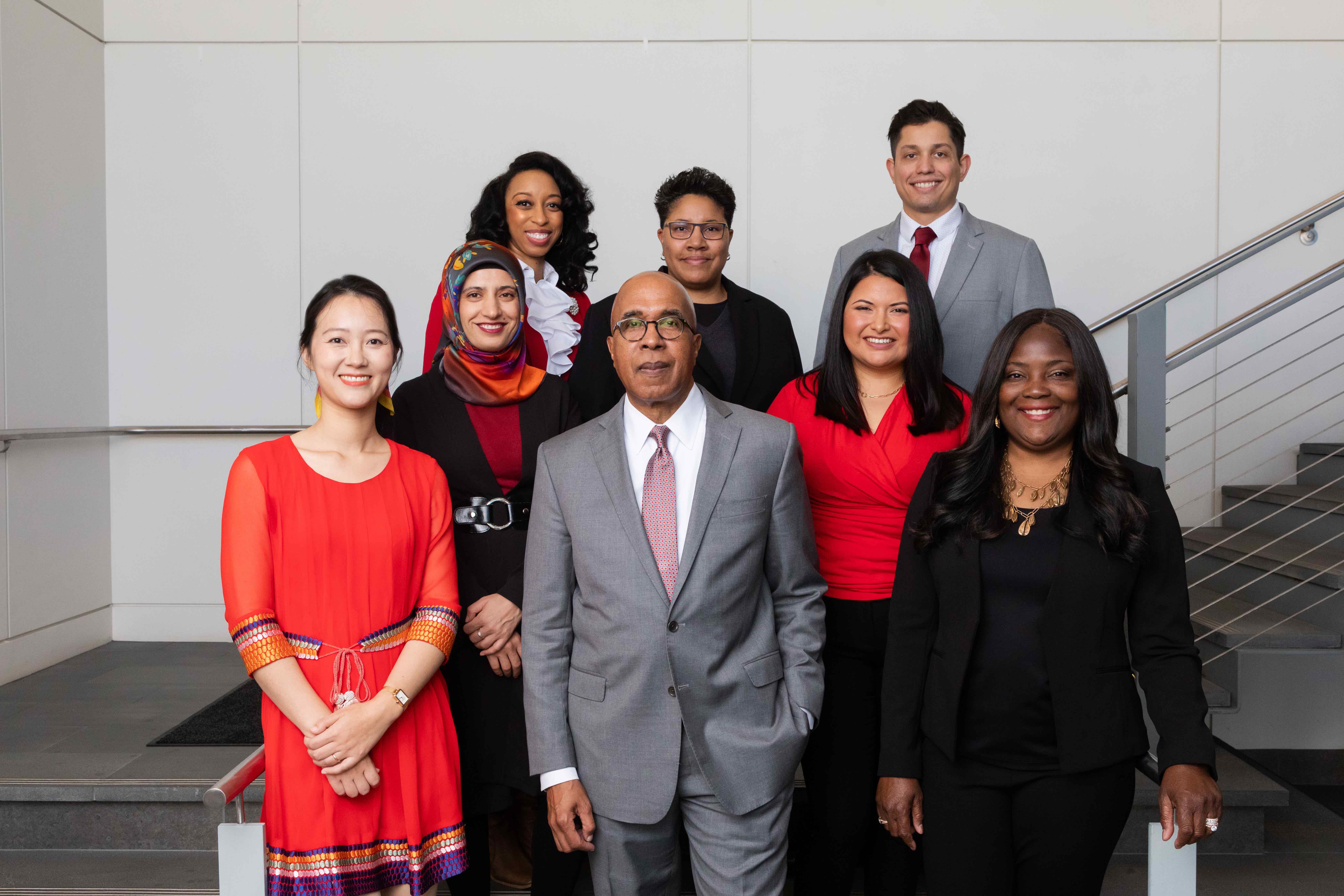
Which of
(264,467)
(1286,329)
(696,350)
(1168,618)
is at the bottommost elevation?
(1168,618)

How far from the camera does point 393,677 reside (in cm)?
190

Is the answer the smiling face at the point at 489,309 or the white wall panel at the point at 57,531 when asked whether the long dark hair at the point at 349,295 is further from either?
the white wall panel at the point at 57,531

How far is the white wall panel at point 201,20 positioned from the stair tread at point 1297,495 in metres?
5.05

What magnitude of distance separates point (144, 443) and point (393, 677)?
12.9 ft

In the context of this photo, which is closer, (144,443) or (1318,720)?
(1318,720)

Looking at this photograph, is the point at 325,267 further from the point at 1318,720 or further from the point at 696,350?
the point at 1318,720

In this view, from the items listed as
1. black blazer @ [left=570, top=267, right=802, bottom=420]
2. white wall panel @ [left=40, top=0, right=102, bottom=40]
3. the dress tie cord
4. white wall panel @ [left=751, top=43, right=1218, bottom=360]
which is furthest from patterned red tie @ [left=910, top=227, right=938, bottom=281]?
white wall panel @ [left=40, top=0, right=102, bottom=40]

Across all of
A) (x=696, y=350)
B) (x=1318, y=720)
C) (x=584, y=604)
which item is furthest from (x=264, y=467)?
(x=1318, y=720)

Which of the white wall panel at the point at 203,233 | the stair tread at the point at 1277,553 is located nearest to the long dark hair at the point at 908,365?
the stair tread at the point at 1277,553

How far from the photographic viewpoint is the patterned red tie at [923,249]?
9.12 ft

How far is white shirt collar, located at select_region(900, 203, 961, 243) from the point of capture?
282 centimetres

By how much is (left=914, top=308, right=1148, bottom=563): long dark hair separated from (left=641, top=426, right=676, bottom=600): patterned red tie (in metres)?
0.49

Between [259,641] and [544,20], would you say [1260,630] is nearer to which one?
[259,641]

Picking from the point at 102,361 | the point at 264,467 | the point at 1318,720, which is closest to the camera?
the point at 264,467
